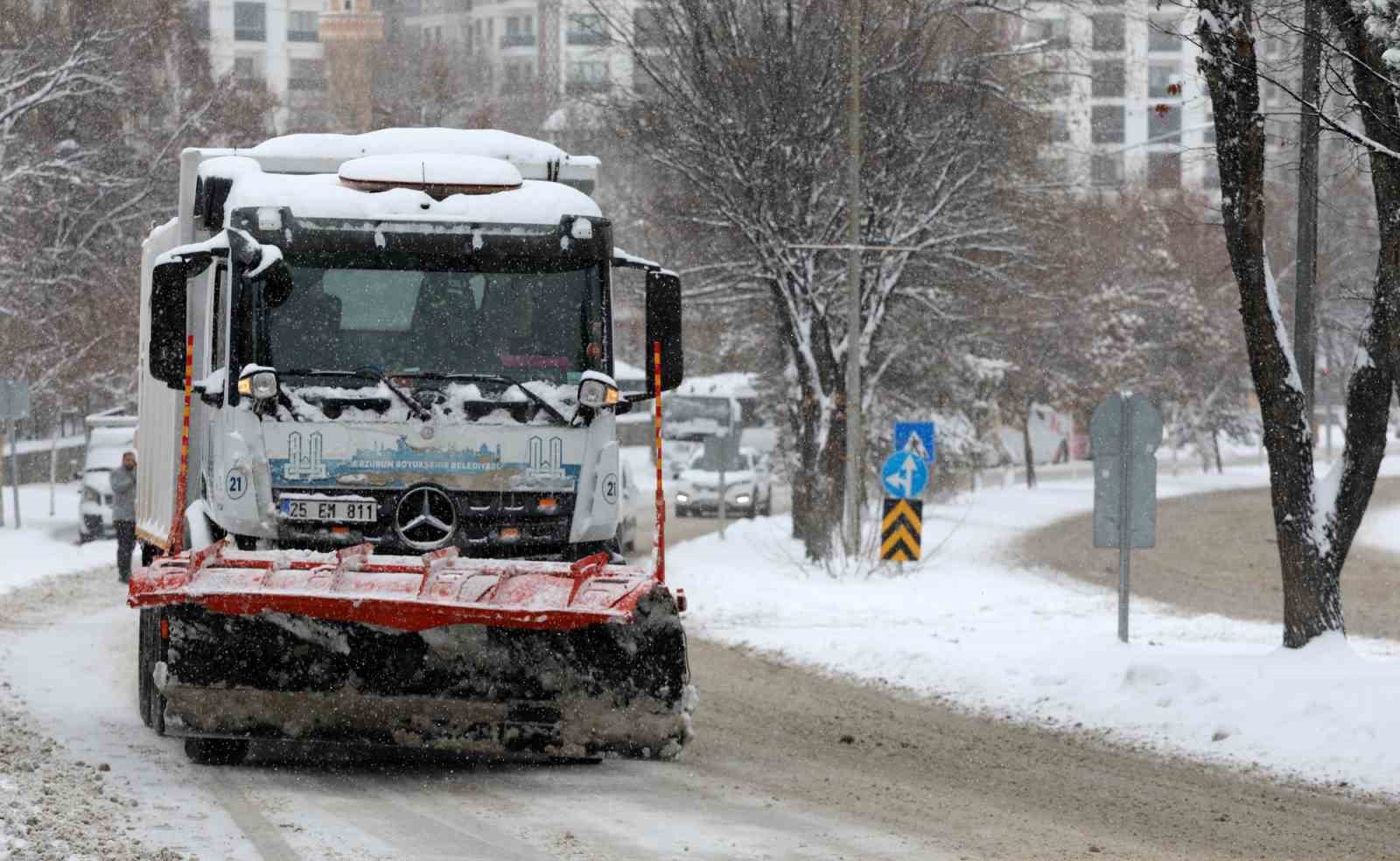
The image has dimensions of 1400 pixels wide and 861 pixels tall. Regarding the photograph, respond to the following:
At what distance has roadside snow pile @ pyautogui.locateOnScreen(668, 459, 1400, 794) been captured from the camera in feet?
43.2

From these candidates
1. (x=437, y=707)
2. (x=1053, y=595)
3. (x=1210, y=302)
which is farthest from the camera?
(x=1210, y=302)

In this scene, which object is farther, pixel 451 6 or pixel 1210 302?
pixel 451 6

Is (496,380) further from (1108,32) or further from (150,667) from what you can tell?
(1108,32)

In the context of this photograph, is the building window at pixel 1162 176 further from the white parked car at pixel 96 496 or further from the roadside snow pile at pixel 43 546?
the white parked car at pixel 96 496

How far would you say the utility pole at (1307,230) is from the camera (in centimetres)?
1559

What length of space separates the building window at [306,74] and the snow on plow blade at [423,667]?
77.6 metres

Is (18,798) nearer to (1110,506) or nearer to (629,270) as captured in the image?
(629,270)

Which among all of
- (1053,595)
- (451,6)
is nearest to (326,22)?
(451,6)

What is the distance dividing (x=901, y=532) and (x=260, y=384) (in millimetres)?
13751

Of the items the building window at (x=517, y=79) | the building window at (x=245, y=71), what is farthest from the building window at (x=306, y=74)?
the building window at (x=517, y=79)

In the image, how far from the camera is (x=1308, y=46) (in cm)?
1570

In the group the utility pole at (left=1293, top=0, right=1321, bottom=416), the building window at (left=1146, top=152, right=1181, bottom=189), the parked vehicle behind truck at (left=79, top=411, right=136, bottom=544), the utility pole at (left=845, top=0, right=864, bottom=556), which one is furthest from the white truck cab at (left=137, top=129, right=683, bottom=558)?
the building window at (left=1146, top=152, right=1181, bottom=189)

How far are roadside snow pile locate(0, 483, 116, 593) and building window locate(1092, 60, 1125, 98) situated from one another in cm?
1578

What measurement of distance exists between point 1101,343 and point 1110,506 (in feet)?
171
